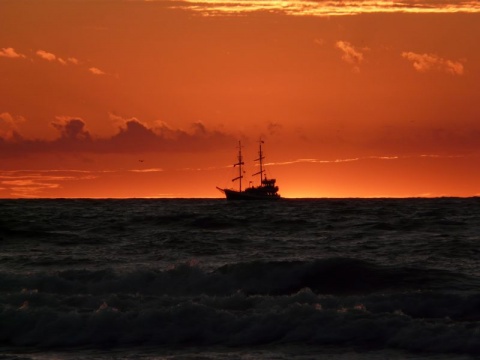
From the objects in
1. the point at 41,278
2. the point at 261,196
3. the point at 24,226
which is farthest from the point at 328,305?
the point at 261,196

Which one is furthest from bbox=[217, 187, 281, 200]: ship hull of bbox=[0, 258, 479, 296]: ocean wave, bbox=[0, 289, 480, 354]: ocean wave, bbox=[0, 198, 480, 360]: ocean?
bbox=[0, 289, 480, 354]: ocean wave

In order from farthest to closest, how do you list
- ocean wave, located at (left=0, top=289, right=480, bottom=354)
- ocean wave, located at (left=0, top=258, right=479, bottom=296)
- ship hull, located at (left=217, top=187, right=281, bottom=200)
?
ship hull, located at (left=217, top=187, right=281, bottom=200) → ocean wave, located at (left=0, top=258, right=479, bottom=296) → ocean wave, located at (left=0, top=289, right=480, bottom=354)

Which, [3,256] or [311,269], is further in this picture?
[3,256]

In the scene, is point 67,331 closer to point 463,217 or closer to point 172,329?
point 172,329

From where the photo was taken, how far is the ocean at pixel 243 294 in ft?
67.9

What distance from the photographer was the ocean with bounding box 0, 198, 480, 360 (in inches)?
814

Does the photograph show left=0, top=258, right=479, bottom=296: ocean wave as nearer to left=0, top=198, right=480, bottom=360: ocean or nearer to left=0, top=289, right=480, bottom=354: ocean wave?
left=0, top=198, right=480, bottom=360: ocean

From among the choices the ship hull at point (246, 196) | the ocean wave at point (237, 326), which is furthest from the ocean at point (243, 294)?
the ship hull at point (246, 196)

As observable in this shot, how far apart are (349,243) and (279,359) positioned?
21427 millimetres

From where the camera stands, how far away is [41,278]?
94.9ft

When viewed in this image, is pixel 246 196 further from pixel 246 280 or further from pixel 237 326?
pixel 237 326

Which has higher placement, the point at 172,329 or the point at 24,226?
the point at 24,226

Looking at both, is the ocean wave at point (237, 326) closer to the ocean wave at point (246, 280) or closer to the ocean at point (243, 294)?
the ocean at point (243, 294)

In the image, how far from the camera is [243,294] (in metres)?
24.9
